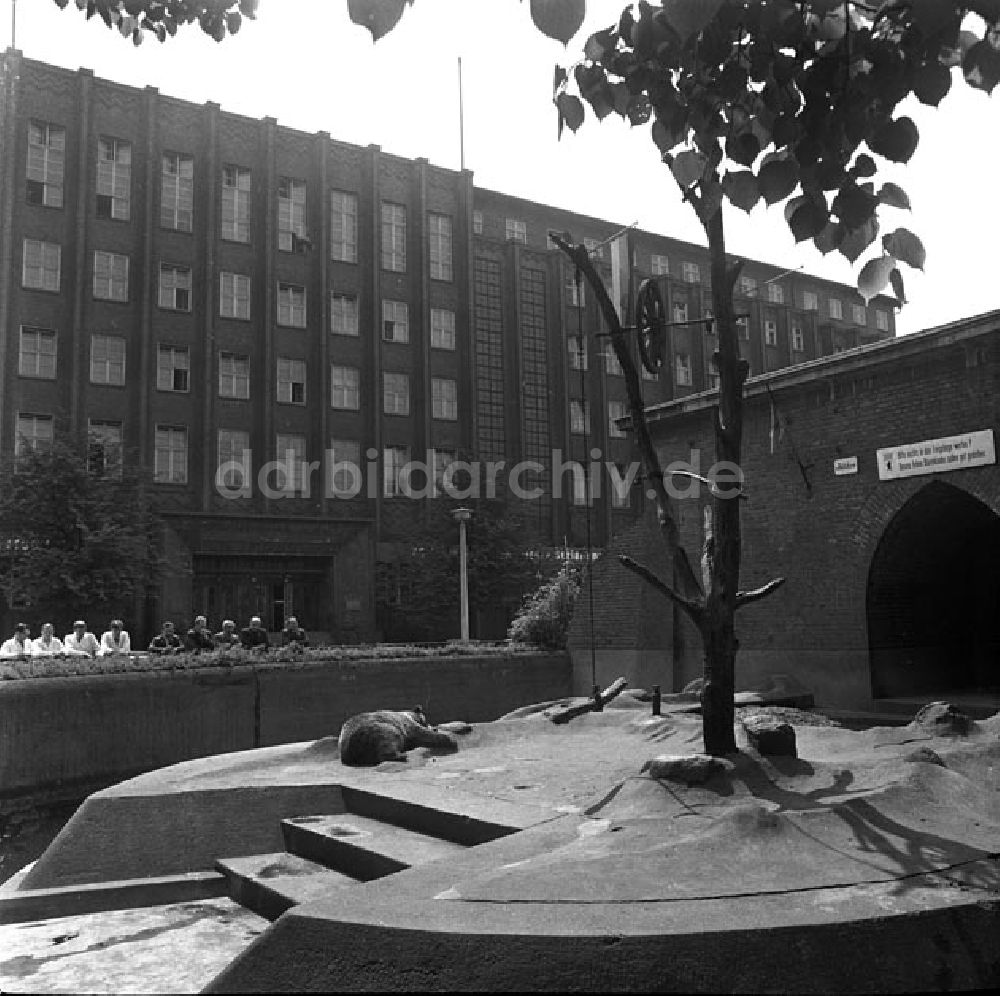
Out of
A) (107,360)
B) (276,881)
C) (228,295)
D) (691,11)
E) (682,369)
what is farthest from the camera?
(682,369)

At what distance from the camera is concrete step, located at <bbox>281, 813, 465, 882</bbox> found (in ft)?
19.5

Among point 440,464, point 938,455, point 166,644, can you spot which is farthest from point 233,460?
point 938,455

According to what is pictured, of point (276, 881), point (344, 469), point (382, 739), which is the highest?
point (344, 469)

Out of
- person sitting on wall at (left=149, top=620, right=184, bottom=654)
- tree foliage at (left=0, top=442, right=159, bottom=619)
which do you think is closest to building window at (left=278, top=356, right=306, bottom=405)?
tree foliage at (left=0, top=442, right=159, bottom=619)

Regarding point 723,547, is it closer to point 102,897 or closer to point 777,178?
point 777,178

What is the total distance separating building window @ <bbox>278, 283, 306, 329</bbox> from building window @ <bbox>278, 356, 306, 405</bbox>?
4.67ft

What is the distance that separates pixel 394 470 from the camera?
4153 centimetres

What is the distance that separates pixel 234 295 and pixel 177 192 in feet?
13.5

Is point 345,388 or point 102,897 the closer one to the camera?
point 102,897

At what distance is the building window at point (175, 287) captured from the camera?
37781mm

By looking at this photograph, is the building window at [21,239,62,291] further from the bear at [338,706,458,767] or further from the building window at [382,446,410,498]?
the bear at [338,706,458,767]

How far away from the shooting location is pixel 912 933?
13.4 ft

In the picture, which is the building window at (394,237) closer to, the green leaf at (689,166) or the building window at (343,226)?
the building window at (343,226)

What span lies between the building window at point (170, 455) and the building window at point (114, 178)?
25.2ft
